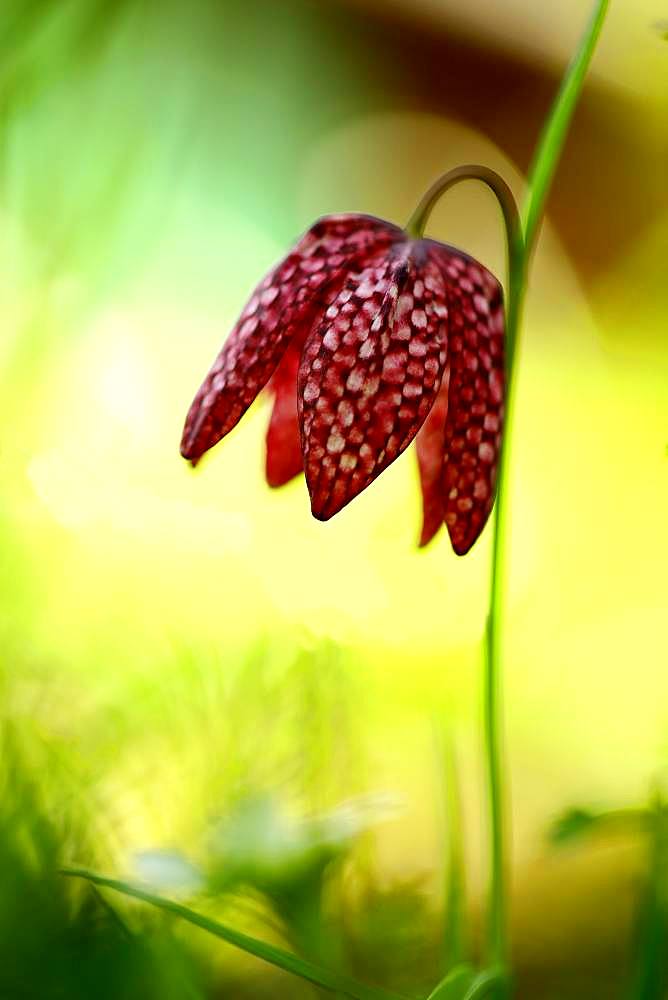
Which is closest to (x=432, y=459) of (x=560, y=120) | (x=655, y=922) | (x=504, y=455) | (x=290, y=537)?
(x=504, y=455)

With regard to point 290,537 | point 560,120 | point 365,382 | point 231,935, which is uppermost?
point 290,537

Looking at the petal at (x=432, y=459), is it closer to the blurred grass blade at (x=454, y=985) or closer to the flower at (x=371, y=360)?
the flower at (x=371, y=360)

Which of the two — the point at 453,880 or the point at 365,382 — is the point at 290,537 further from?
the point at 365,382

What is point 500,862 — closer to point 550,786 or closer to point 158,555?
point 550,786

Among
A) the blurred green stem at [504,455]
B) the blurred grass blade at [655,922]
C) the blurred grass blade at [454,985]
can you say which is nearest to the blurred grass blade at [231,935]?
the blurred grass blade at [454,985]

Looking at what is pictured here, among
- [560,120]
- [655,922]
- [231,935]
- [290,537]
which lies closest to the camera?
[231,935]

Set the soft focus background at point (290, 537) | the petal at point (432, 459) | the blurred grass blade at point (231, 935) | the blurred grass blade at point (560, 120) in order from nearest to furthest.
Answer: the blurred grass blade at point (231, 935), the blurred grass blade at point (560, 120), the petal at point (432, 459), the soft focus background at point (290, 537)

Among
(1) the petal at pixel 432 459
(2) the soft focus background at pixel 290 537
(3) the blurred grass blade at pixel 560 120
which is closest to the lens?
(3) the blurred grass blade at pixel 560 120
